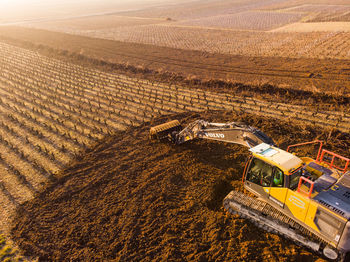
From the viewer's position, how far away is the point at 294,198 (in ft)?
26.8

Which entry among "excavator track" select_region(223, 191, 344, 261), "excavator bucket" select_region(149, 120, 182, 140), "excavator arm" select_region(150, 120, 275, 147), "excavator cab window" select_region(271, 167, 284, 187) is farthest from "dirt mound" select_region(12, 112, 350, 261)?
"excavator cab window" select_region(271, 167, 284, 187)

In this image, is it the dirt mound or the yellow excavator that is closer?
the yellow excavator

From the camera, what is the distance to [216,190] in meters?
11.3

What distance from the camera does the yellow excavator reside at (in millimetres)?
7488

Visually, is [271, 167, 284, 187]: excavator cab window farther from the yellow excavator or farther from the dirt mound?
A: the dirt mound

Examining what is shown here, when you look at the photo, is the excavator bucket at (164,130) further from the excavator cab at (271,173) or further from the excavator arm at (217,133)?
the excavator cab at (271,173)

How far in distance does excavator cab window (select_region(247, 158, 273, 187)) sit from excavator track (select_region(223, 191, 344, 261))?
→ 80cm

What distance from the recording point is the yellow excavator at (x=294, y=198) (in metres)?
7.49

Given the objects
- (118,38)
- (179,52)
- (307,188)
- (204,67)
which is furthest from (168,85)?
(118,38)

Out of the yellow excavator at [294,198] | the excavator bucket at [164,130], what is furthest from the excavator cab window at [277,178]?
the excavator bucket at [164,130]

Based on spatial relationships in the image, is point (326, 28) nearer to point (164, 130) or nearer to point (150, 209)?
point (164, 130)

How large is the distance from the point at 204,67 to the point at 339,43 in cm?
1903

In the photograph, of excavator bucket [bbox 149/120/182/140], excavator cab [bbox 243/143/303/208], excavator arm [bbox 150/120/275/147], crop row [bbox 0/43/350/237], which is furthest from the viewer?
excavator bucket [bbox 149/120/182/140]

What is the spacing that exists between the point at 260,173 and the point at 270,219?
1.61 m
